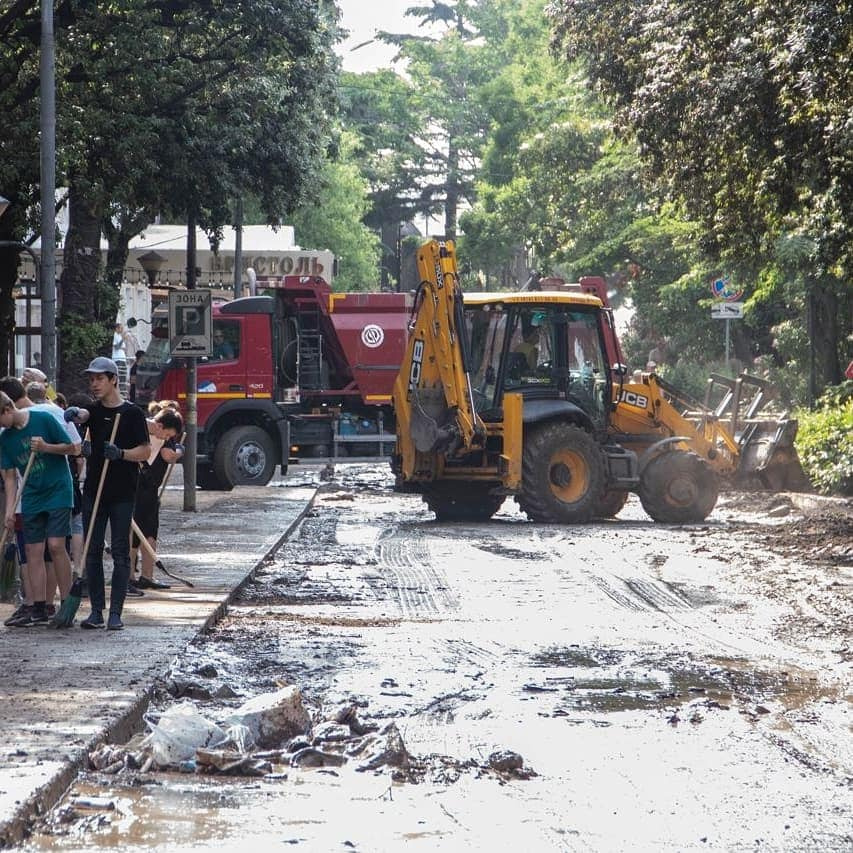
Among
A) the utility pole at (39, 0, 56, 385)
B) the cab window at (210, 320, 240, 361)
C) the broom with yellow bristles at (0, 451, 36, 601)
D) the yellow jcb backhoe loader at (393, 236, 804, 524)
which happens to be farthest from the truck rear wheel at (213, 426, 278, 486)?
the broom with yellow bristles at (0, 451, 36, 601)

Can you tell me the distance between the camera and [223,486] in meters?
28.4

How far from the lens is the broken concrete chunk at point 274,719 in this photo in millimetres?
8195

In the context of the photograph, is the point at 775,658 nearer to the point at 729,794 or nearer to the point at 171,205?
the point at 729,794

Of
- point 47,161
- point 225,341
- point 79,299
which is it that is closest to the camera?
point 47,161

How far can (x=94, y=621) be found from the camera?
11688mm

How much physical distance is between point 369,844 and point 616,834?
0.93 meters

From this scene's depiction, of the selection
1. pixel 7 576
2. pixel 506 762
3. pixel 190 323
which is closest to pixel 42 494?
pixel 7 576

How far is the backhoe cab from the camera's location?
22031 millimetres

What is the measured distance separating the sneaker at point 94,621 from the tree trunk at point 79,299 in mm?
14094

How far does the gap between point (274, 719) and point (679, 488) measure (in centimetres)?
1490

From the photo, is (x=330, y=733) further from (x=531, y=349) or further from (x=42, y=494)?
(x=531, y=349)

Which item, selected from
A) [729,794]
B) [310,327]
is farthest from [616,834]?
[310,327]

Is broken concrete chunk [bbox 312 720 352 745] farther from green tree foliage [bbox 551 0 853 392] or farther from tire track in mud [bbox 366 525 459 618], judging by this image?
green tree foliage [bbox 551 0 853 392]

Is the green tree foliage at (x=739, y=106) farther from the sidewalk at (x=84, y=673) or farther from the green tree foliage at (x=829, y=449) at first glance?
the sidewalk at (x=84, y=673)
